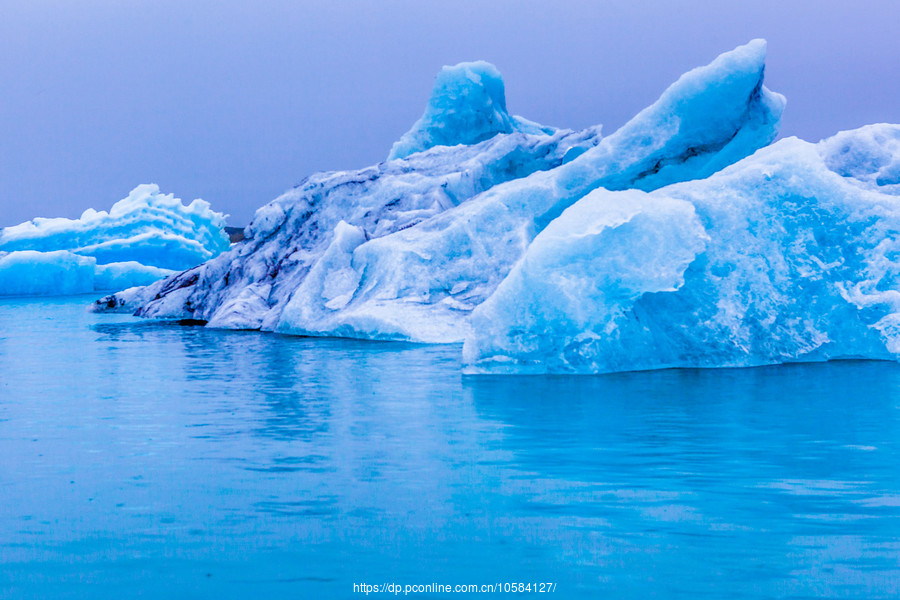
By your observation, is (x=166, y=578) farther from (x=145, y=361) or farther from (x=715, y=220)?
(x=145, y=361)

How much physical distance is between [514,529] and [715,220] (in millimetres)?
6221

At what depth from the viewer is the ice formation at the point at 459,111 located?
2044 cm

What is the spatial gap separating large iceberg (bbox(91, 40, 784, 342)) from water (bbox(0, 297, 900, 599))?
4.39 metres

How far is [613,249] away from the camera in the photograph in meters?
8.58

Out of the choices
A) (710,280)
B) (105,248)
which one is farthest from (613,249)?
(105,248)

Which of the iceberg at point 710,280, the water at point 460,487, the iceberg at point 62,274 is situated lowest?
the water at point 460,487

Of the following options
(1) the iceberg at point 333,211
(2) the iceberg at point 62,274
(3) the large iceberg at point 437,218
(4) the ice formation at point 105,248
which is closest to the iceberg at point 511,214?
(3) the large iceberg at point 437,218

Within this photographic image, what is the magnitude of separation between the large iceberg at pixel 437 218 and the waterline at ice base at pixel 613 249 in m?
0.03

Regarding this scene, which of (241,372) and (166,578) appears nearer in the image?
(166,578)

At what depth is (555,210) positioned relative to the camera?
43.1 ft

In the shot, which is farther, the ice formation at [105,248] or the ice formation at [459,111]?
the ice formation at [105,248]

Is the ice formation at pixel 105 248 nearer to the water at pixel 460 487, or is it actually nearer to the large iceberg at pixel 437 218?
the large iceberg at pixel 437 218

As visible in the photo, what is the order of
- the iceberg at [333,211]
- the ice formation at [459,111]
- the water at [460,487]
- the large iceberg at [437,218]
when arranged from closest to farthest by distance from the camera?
1. the water at [460,487]
2. the large iceberg at [437,218]
3. the iceberg at [333,211]
4. the ice formation at [459,111]

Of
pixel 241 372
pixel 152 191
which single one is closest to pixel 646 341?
pixel 241 372
